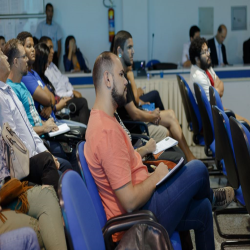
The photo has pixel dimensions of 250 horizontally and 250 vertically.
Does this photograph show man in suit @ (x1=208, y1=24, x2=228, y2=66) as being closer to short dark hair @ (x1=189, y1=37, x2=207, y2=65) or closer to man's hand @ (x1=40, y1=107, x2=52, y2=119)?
short dark hair @ (x1=189, y1=37, x2=207, y2=65)

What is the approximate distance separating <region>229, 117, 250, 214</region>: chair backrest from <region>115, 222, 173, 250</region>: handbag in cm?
70

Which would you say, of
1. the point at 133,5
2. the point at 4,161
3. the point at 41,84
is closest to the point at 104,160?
the point at 4,161

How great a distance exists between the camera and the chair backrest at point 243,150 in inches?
84.0

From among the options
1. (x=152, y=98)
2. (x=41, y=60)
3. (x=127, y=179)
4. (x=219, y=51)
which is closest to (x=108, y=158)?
(x=127, y=179)

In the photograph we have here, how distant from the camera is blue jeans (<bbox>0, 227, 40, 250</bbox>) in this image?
5.50 ft

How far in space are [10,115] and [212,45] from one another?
6.08 meters

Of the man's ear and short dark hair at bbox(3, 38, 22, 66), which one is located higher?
short dark hair at bbox(3, 38, 22, 66)

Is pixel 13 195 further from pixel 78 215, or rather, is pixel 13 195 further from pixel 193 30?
pixel 193 30

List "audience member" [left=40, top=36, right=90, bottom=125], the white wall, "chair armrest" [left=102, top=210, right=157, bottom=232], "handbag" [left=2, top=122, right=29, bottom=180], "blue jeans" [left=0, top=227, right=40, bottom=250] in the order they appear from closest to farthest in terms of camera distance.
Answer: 1. "blue jeans" [left=0, top=227, right=40, bottom=250]
2. "chair armrest" [left=102, top=210, right=157, bottom=232]
3. "handbag" [left=2, top=122, right=29, bottom=180]
4. "audience member" [left=40, top=36, right=90, bottom=125]
5. the white wall

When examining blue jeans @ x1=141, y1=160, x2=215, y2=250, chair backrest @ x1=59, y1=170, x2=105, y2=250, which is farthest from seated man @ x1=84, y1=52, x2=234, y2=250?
chair backrest @ x1=59, y1=170, x2=105, y2=250

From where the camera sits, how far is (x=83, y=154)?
2027mm

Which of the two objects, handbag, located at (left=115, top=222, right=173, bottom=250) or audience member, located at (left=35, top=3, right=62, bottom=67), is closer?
handbag, located at (left=115, top=222, right=173, bottom=250)

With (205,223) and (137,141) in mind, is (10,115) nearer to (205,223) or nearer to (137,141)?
(137,141)

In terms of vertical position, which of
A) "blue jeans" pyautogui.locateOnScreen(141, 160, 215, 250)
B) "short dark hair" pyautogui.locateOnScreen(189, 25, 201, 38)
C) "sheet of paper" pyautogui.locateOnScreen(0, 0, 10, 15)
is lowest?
"blue jeans" pyautogui.locateOnScreen(141, 160, 215, 250)
